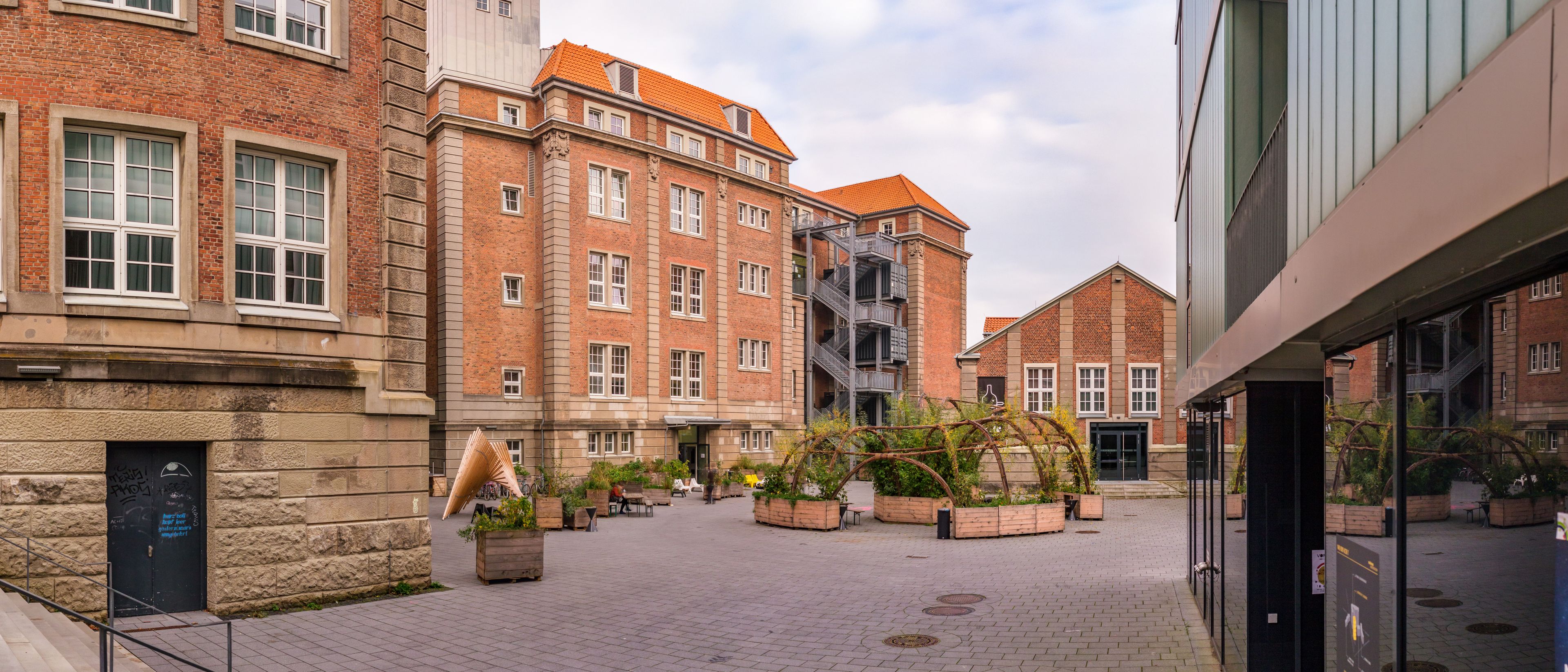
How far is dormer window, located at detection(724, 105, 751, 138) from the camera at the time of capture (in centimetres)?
4816

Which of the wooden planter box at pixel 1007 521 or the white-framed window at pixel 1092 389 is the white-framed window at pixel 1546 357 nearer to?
the wooden planter box at pixel 1007 521


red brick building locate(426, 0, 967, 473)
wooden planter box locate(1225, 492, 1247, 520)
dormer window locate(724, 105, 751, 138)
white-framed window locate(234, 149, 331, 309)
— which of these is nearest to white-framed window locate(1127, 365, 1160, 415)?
red brick building locate(426, 0, 967, 473)

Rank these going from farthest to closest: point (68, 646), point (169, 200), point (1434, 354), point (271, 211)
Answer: point (271, 211) → point (169, 200) → point (68, 646) → point (1434, 354)

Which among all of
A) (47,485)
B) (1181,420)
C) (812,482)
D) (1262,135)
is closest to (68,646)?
(47,485)

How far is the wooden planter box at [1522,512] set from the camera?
96.7 inches

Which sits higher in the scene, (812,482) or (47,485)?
(47,485)

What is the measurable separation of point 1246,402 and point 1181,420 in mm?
33552

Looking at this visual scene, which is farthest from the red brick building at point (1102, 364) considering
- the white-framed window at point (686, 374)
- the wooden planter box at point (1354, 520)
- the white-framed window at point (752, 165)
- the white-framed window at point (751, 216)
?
the wooden planter box at point (1354, 520)

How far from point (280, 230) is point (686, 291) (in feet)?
95.7

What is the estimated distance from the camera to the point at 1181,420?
3891 centimetres

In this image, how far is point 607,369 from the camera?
39.2 m

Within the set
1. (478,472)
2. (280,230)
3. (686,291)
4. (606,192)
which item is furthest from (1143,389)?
(280,230)

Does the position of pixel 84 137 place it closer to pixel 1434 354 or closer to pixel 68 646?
pixel 68 646

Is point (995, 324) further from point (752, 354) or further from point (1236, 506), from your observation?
point (1236, 506)
